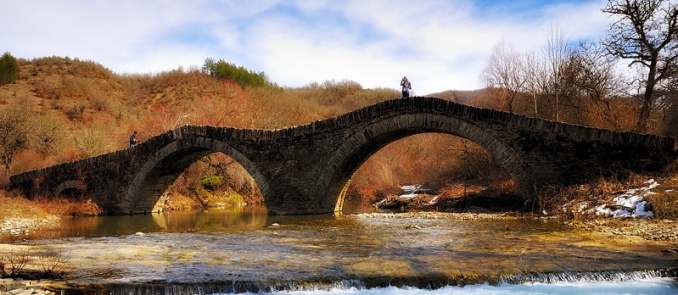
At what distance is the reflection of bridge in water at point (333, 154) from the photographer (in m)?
14.6

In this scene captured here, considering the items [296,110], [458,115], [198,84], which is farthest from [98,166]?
[198,84]

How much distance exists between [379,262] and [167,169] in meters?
16.6

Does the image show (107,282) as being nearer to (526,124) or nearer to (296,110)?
(526,124)

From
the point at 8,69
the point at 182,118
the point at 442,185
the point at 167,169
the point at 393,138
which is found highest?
the point at 8,69

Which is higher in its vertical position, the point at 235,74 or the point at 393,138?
the point at 235,74

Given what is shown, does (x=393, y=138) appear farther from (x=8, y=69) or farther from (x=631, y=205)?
(x=8, y=69)

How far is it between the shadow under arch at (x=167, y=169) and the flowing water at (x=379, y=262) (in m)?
7.39

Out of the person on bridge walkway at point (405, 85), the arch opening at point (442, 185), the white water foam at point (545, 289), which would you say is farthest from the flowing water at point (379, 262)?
the arch opening at point (442, 185)

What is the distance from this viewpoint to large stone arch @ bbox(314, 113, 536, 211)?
15516 mm

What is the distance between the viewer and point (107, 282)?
7117mm

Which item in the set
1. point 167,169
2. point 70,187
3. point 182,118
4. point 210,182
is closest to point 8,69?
point 182,118

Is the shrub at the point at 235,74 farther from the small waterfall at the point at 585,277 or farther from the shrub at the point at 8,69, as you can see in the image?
the small waterfall at the point at 585,277

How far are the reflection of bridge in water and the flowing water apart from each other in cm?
267

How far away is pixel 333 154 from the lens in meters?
18.4
